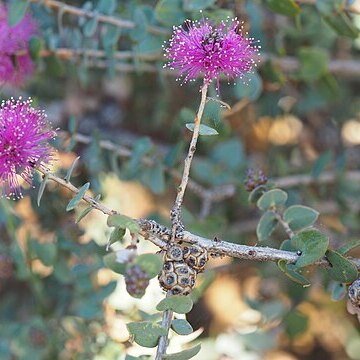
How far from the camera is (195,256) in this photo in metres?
1.17

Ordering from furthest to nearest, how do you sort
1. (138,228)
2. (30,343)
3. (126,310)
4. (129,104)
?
(129,104) → (30,343) → (126,310) → (138,228)

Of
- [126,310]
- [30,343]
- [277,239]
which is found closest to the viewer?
[126,310]

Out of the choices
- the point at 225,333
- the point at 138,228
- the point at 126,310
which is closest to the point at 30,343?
the point at 126,310

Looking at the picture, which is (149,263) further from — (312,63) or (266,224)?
(312,63)

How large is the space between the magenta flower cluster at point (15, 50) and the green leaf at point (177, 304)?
897 mm

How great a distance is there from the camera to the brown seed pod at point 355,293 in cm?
122

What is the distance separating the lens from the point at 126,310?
1845mm

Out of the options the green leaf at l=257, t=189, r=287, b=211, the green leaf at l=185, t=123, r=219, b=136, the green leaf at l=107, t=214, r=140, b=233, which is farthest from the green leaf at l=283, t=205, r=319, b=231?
the green leaf at l=107, t=214, r=140, b=233

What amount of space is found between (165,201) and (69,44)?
0.87m

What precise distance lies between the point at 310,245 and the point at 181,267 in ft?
0.86

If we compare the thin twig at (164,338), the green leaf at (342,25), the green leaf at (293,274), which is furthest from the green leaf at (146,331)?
the green leaf at (342,25)

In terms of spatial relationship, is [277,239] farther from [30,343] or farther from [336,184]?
[30,343]

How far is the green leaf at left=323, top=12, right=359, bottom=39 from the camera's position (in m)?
1.82

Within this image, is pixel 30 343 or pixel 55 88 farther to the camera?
pixel 55 88
